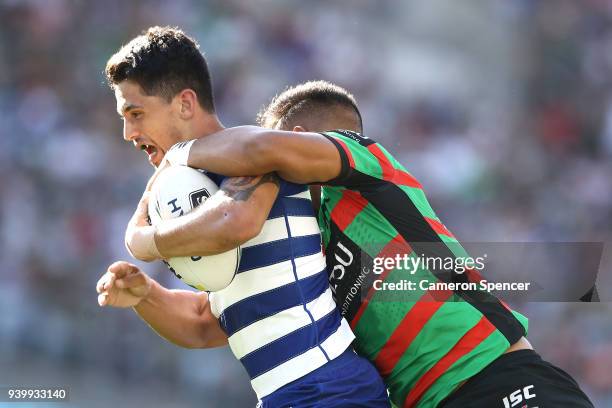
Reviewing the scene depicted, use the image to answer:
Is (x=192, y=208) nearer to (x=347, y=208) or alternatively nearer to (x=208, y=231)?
(x=208, y=231)

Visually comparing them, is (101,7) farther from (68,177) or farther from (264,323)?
(264,323)

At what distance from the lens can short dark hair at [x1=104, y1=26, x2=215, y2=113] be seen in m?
3.63

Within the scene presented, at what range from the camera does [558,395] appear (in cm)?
343

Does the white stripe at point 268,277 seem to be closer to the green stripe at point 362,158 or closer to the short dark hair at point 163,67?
the green stripe at point 362,158

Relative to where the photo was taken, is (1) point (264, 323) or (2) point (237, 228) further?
(1) point (264, 323)

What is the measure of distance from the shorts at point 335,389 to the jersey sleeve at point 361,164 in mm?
631

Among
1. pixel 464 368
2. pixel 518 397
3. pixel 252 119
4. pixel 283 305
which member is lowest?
pixel 518 397

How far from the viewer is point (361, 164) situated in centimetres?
346

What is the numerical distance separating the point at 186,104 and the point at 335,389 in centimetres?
124

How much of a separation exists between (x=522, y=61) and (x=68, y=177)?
20.4 feet

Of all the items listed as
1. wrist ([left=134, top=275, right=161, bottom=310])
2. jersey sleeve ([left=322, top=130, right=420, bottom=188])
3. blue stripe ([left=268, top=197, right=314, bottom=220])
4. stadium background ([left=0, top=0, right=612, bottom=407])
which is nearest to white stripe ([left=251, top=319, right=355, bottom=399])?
blue stripe ([left=268, top=197, right=314, bottom=220])

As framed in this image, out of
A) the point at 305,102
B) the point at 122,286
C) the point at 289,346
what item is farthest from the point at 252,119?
the point at 289,346

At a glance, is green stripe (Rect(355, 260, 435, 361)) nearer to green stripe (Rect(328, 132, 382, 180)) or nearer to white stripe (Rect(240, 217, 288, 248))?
green stripe (Rect(328, 132, 382, 180))

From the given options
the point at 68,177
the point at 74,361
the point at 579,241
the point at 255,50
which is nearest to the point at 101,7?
the point at 255,50
